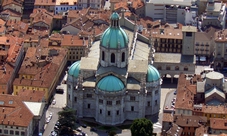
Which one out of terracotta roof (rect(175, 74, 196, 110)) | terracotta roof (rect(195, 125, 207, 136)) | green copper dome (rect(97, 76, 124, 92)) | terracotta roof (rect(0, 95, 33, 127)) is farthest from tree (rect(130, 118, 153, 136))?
terracotta roof (rect(0, 95, 33, 127))

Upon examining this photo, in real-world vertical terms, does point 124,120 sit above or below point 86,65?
below

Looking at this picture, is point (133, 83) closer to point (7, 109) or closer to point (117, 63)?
point (117, 63)

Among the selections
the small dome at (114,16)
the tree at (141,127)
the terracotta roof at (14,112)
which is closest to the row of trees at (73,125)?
the tree at (141,127)

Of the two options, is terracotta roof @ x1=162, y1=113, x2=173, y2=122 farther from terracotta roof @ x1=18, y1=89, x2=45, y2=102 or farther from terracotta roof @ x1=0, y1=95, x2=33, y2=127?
terracotta roof @ x1=0, y1=95, x2=33, y2=127

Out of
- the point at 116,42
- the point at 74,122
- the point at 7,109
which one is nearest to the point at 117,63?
the point at 116,42

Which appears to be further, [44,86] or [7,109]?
[44,86]
